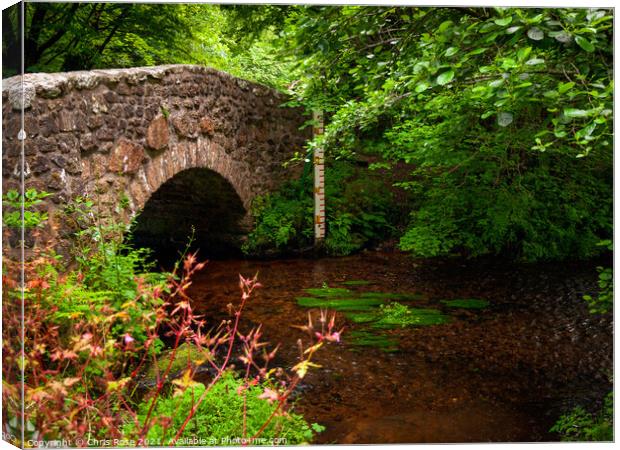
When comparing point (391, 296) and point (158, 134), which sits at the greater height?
point (158, 134)

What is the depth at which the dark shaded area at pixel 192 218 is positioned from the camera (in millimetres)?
5988

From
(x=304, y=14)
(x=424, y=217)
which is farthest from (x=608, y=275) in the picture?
(x=304, y=14)

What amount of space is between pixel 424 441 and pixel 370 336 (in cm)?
114

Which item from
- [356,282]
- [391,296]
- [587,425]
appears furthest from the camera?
[356,282]

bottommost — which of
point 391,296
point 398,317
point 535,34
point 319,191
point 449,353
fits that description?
point 449,353

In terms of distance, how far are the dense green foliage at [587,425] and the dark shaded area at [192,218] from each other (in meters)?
2.91

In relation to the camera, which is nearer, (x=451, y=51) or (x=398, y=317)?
(x=451, y=51)

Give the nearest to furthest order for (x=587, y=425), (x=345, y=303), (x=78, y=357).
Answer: (x=78, y=357)
(x=587, y=425)
(x=345, y=303)

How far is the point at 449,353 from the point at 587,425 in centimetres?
100

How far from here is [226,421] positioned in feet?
10.7

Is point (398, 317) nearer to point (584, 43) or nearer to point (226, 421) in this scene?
point (226, 421)

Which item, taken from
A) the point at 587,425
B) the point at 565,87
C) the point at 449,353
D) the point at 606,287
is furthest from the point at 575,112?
the point at 449,353

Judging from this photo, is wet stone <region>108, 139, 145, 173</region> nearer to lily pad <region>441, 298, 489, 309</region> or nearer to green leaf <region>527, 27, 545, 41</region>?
lily pad <region>441, 298, 489, 309</region>

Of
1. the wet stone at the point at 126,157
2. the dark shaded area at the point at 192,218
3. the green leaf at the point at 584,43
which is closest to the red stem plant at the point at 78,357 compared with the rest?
the wet stone at the point at 126,157
